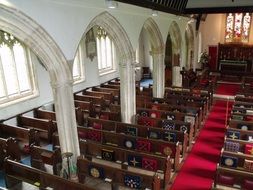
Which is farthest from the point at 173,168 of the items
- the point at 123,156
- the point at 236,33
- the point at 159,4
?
the point at 236,33

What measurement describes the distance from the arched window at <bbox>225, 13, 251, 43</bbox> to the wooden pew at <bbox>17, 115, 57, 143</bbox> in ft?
53.7

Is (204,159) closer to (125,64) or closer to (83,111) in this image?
(125,64)

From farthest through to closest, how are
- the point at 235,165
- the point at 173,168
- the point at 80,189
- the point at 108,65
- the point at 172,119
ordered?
the point at 108,65 < the point at 172,119 < the point at 173,168 < the point at 235,165 < the point at 80,189

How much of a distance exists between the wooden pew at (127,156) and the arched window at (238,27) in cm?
1639

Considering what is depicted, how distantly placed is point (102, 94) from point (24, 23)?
723 cm

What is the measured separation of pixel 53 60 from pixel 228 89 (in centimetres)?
1263

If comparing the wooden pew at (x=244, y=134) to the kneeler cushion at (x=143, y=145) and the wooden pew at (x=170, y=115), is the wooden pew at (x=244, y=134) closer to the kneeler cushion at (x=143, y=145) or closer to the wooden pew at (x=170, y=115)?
the wooden pew at (x=170, y=115)

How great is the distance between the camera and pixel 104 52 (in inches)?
607

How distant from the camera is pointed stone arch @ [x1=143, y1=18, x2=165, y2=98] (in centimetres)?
1113

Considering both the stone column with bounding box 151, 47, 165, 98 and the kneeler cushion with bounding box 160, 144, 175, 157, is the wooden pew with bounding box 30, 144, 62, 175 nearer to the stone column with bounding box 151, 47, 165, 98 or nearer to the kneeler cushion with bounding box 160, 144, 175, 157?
the kneeler cushion with bounding box 160, 144, 175, 157

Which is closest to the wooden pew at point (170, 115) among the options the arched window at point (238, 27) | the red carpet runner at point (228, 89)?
the red carpet runner at point (228, 89)

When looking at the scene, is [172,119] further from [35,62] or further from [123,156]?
[35,62]

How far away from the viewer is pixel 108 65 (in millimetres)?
15867

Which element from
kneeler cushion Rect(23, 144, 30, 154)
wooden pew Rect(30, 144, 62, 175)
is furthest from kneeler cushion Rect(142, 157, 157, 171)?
kneeler cushion Rect(23, 144, 30, 154)
